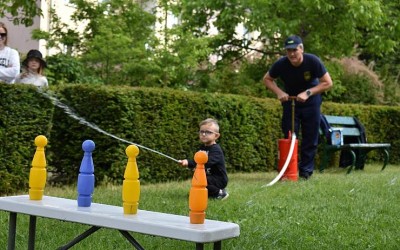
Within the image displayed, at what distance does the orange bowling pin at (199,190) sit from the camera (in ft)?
13.1

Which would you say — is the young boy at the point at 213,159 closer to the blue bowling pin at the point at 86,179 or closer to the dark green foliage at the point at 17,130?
the dark green foliage at the point at 17,130

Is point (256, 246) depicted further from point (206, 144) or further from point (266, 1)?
point (266, 1)

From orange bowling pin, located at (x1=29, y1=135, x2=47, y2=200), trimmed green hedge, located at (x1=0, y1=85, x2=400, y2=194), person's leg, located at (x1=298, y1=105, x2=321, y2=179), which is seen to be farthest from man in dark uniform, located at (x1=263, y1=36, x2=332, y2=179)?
orange bowling pin, located at (x1=29, y1=135, x2=47, y2=200)

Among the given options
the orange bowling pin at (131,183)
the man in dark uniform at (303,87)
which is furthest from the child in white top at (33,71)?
the orange bowling pin at (131,183)

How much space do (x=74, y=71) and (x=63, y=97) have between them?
5.34m

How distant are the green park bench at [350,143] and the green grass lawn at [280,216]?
102 inches

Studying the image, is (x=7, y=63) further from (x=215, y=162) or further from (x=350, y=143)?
(x=350, y=143)

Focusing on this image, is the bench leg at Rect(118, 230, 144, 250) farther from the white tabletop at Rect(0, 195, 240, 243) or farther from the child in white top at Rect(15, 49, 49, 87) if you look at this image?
the child in white top at Rect(15, 49, 49, 87)

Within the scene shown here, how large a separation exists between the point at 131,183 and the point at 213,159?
3.57 meters

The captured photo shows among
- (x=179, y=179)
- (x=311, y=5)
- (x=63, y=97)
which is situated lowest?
(x=179, y=179)

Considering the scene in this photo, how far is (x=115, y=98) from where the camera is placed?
32.1 feet

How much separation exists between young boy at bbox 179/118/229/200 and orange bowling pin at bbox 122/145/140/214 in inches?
137

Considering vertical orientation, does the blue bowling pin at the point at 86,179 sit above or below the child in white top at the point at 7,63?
below

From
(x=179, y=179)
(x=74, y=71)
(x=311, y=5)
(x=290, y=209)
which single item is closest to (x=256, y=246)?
(x=290, y=209)
